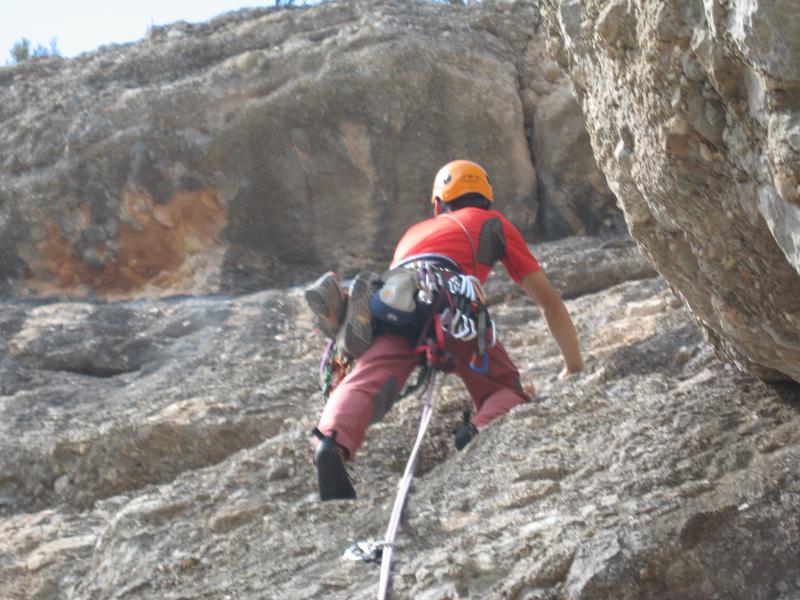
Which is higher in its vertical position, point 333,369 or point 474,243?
point 474,243

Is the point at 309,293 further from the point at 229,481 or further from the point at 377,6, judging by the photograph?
the point at 377,6

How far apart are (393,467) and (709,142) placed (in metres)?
2.16

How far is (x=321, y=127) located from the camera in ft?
26.2

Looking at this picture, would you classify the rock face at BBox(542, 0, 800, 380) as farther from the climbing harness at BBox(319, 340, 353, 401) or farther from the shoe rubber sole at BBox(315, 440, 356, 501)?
the climbing harness at BBox(319, 340, 353, 401)

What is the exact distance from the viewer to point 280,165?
8016mm

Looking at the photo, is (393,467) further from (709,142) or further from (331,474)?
(709,142)

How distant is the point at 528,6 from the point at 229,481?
4994 millimetres

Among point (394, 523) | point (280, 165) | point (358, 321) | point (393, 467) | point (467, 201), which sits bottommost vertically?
point (393, 467)

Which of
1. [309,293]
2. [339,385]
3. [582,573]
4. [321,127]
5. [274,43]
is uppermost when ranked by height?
[274,43]

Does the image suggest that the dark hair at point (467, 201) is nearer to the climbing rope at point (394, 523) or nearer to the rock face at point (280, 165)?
the climbing rope at point (394, 523)

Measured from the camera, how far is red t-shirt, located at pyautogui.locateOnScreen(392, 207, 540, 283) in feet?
18.2

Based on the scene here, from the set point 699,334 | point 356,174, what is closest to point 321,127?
point 356,174

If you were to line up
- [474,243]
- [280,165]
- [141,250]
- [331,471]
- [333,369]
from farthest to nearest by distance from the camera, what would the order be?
[141,250]
[280,165]
[474,243]
[333,369]
[331,471]

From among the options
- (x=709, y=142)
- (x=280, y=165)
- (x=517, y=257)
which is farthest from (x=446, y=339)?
(x=280, y=165)
